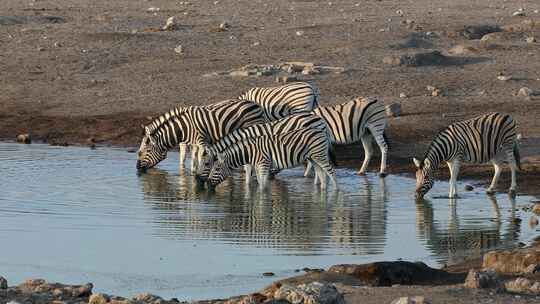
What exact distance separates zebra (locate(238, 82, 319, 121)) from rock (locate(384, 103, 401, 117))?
6.64 ft

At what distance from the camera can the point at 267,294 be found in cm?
1049

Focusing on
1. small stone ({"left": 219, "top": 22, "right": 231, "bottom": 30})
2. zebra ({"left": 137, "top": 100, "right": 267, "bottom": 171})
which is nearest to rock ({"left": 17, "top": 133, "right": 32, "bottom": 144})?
zebra ({"left": 137, "top": 100, "right": 267, "bottom": 171})

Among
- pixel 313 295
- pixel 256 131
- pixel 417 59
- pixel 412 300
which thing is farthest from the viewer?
pixel 417 59

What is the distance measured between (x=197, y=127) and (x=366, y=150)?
2386 millimetres

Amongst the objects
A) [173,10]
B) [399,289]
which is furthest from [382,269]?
[173,10]

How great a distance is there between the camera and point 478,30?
3112 centimetres

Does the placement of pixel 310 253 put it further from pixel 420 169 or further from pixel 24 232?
pixel 420 169

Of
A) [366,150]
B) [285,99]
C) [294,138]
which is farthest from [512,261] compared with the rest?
[285,99]

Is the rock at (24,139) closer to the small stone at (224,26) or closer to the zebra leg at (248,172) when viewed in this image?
the zebra leg at (248,172)

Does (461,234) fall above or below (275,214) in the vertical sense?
below

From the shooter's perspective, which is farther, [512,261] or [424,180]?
[424,180]

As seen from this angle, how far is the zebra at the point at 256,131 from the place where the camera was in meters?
18.5

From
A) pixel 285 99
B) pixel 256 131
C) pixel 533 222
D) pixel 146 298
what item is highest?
pixel 285 99

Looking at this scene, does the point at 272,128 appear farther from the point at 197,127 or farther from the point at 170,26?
the point at 170,26
